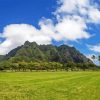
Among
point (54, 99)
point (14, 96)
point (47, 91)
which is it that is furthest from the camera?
point (47, 91)

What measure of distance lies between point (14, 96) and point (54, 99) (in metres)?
4.69

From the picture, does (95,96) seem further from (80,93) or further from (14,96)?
(14,96)

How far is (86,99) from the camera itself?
27641mm

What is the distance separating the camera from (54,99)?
2750cm

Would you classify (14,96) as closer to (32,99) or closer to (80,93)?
(32,99)

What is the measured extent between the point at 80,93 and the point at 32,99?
6433 mm

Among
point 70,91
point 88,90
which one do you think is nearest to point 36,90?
point 70,91

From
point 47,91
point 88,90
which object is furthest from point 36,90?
point 88,90

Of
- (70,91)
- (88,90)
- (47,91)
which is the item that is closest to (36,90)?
(47,91)

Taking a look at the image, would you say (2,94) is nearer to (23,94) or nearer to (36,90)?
(23,94)

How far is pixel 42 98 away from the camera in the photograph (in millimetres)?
28016

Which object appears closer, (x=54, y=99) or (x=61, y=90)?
(x=54, y=99)

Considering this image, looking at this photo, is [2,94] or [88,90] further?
[88,90]

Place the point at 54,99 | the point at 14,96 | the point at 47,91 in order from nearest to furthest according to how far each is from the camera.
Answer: the point at 54,99
the point at 14,96
the point at 47,91
